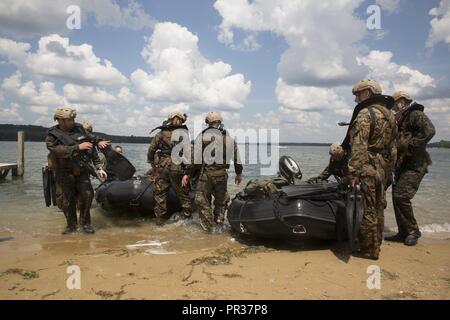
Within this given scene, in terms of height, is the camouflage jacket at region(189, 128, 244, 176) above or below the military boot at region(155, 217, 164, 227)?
above

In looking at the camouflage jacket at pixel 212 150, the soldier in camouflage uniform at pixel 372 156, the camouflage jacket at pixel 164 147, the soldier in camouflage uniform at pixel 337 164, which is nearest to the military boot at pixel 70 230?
the camouflage jacket at pixel 164 147

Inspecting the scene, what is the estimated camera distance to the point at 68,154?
5.28 meters

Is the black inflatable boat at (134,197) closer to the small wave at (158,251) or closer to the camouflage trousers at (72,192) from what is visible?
the camouflage trousers at (72,192)

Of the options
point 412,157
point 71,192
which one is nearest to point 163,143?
point 71,192

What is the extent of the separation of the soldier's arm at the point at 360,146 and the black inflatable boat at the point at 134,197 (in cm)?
339

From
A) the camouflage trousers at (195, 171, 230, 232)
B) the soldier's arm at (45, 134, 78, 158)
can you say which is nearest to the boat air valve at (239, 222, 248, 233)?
the camouflage trousers at (195, 171, 230, 232)

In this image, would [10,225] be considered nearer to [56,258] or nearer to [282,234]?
[56,258]

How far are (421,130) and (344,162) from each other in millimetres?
1162

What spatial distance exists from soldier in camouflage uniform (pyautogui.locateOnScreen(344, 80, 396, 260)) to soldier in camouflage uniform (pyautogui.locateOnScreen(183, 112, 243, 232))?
2059mm

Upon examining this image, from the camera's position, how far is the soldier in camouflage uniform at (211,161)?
19.0ft

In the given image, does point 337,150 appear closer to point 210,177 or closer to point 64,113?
point 210,177

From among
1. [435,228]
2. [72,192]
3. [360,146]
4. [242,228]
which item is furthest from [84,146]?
[435,228]

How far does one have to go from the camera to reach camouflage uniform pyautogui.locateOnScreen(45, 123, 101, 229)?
17.7 ft

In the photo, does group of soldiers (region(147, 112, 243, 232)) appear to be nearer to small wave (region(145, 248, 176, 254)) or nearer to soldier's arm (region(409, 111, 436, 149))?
A: small wave (region(145, 248, 176, 254))
